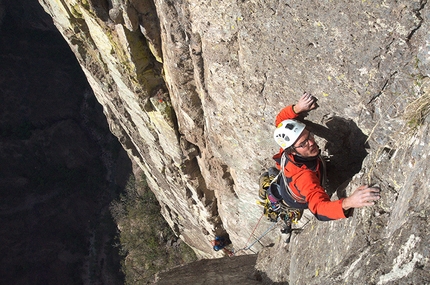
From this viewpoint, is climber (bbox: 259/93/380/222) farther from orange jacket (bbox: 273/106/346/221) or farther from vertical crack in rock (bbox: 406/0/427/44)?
vertical crack in rock (bbox: 406/0/427/44)

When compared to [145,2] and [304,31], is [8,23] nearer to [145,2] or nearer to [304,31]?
[145,2]

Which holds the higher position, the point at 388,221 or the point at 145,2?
the point at 145,2

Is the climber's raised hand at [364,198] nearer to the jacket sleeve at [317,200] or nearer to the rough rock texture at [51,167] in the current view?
the jacket sleeve at [317,200]

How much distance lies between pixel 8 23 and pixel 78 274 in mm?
17335

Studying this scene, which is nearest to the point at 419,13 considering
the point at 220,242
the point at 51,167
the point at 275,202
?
the point at 275,202

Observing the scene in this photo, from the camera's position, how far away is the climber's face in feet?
12.6

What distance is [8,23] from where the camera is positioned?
25000 mm

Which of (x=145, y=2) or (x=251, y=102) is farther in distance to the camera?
(x=145, y=2)

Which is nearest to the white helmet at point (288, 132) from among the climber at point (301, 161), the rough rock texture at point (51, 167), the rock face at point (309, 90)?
the climber at point (301, 161)

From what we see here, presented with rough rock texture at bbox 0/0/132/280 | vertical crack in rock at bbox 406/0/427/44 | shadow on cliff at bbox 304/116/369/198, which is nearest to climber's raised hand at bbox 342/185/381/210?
shadow on cliff at bbox 304/116/369/198

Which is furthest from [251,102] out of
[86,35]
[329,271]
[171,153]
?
[86,35]

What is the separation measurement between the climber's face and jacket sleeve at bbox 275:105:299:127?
25 centimetres

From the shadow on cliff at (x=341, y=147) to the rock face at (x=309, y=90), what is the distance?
1 cm

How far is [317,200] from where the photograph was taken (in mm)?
3492
